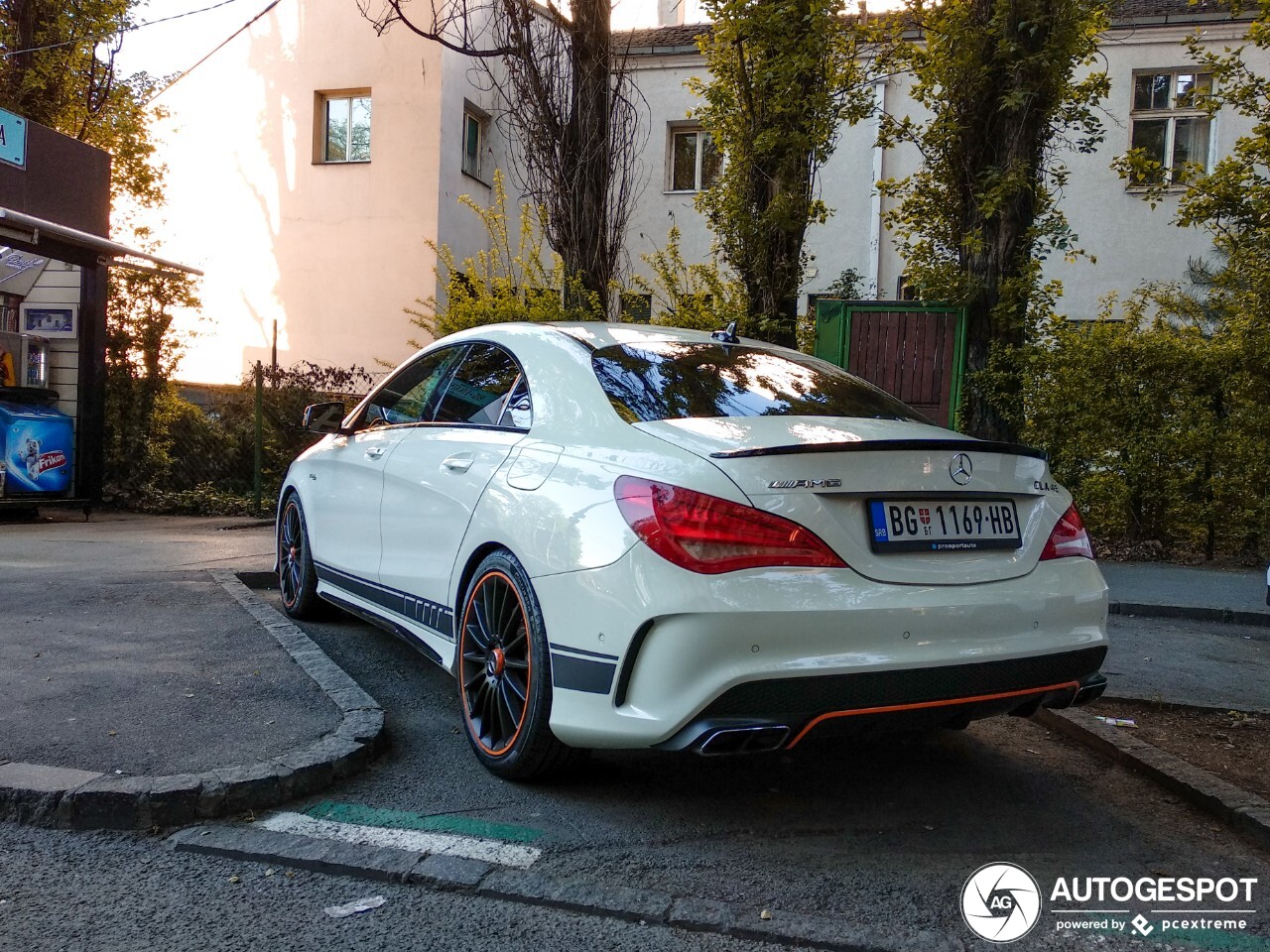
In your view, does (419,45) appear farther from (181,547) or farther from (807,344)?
(181,547)

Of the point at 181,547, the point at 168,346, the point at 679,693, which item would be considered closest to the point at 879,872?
the point at 679,693

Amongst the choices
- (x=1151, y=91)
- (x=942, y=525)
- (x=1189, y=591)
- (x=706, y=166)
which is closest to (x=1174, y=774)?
(x=942, y=525)

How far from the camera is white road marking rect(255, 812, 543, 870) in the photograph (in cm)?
306

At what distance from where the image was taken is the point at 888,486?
3.14 meters

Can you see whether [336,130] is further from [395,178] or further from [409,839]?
[409,839]

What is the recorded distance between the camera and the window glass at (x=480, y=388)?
13.7ft

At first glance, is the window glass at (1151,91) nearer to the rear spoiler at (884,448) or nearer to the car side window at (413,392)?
the car side window at (413,392)

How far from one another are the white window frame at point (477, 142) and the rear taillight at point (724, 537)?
1709cm

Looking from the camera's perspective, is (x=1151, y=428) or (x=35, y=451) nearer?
(x=1151, y=428)

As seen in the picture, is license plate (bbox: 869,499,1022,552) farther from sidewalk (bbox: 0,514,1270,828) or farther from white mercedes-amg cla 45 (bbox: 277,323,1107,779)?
sidewalk (bbox: 0,514,1270,828)

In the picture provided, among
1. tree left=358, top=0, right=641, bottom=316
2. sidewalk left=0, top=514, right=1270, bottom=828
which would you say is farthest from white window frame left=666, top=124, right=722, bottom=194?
sidewalk left=0, top=514, right=1270, bottom=828

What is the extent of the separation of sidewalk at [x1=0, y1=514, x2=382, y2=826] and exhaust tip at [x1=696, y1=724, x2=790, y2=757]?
1.39 metres

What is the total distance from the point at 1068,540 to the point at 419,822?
2217mm

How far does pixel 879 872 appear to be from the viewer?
9.86 ft
